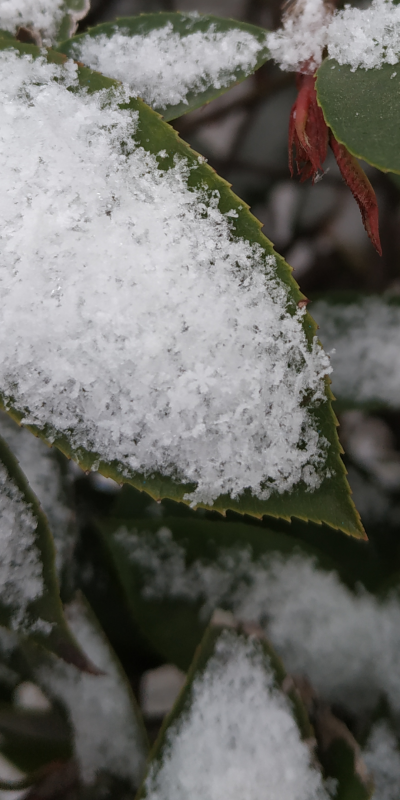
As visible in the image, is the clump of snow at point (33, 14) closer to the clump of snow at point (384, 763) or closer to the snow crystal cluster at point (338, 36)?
the snow crystal cluster at point (338, 36)

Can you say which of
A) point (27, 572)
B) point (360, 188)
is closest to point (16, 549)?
point (27, 572)

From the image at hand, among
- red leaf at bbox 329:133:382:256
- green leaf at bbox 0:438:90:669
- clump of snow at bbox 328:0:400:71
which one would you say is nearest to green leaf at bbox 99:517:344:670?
green leaf at bbox 0:438:90:669

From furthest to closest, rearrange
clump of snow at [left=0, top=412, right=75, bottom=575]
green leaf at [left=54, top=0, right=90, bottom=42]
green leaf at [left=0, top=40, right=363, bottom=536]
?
clump of snow at [left=0, top=412, right=75, bottom=575]
green leaf at [left=54, top=0, right=90, bottom=42]
green leaf at [left=0, top=40, right=363, bottom=536]

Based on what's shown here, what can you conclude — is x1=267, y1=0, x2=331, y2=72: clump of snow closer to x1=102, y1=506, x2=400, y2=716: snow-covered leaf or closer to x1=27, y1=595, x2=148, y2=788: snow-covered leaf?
x1=102, y1=506, x2=400, y2=716: snow-covered leaf

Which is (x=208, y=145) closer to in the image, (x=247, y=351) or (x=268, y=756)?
(x=247, y=351)

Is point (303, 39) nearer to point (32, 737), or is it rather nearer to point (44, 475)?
point (44, 475)
